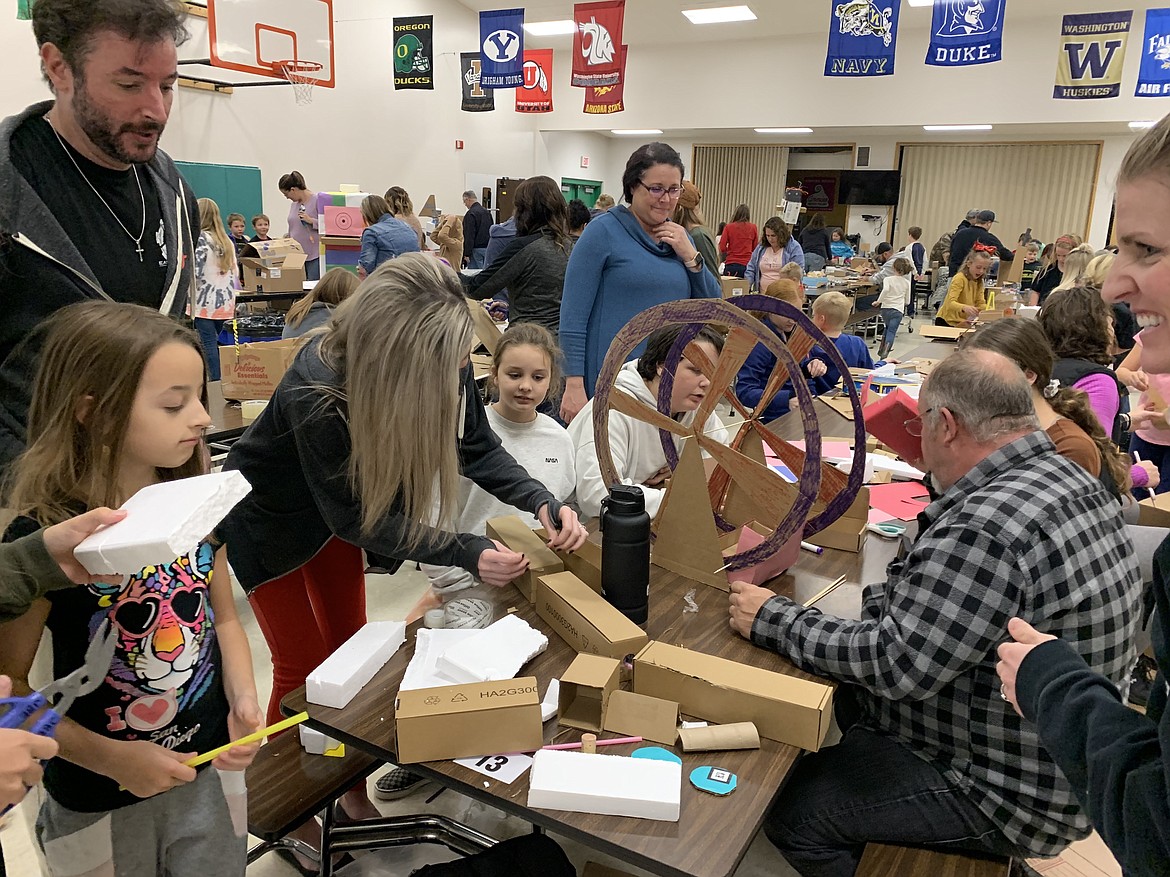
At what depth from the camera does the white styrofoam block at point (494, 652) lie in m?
1.43

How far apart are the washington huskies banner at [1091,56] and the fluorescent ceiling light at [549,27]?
22.2 feet

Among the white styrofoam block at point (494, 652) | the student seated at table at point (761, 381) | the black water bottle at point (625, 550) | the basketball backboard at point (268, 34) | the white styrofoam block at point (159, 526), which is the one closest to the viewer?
the white styrofoam block at point (159, 526)

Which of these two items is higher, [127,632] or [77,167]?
[77,167]

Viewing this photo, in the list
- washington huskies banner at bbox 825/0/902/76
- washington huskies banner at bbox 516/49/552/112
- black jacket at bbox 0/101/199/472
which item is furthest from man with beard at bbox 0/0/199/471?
washington huskies banner at bbox 516/49/552/112

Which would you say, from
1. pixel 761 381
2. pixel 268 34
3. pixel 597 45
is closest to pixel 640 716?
pixel 761 381

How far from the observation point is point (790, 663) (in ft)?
5.26

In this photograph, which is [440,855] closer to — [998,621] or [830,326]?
[998,621]

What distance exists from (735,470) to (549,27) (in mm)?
12627

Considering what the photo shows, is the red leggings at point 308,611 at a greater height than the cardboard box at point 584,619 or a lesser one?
lesser

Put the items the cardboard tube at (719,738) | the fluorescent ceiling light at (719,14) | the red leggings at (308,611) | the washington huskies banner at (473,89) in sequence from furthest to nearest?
1. the washington huskies banner at (473,89)
2. the fluorescent ceiling light at (719,14)
3. the red leggings at (308,611)
4. the cardboard tube at (719,738)

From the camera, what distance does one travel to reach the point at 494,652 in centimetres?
150

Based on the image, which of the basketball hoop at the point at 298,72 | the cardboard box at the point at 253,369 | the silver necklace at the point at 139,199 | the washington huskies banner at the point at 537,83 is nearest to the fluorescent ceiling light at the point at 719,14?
the washington huskies banner at the point at 537,83

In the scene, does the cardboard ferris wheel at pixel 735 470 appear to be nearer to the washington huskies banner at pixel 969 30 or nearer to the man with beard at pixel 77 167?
the man with beard at pixel 77 167

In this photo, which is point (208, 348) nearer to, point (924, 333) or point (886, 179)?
point (924, 333)
